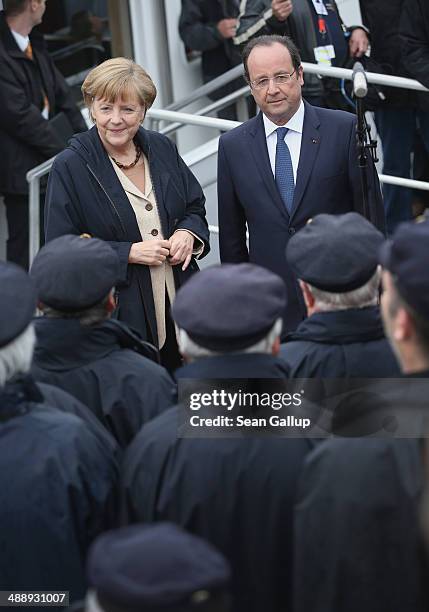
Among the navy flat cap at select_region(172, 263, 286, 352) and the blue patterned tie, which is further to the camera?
the blue patterned tie

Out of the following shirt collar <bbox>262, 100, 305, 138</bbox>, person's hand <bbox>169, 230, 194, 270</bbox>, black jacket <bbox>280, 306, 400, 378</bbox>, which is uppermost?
shirt collar <bbox>262, 100, 305, 138</bbox>

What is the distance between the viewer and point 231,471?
273cm

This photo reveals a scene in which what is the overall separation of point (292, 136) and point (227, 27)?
280 centimetres

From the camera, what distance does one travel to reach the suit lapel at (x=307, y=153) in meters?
4.70

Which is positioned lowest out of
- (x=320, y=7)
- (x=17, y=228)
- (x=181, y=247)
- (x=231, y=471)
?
(x=17, y=228)

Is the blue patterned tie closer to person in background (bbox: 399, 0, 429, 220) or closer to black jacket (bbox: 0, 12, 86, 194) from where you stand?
person in background (bbox: 399, 0, 429, 220)

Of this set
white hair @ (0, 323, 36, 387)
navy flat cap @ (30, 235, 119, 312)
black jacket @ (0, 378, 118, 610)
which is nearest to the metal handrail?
navy flat cap @ (30, 235, 119, 312)

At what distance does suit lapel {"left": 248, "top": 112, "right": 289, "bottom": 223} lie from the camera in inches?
186

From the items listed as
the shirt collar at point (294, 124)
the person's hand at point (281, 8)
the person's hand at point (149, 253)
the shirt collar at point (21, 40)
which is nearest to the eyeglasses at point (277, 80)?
the shirt collar at point (294, 124)

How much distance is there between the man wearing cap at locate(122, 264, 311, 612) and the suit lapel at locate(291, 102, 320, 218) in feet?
5.93

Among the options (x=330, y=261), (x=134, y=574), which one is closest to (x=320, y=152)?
(x=330, y=261)

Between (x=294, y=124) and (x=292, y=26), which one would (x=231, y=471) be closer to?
(x=294, y=124)

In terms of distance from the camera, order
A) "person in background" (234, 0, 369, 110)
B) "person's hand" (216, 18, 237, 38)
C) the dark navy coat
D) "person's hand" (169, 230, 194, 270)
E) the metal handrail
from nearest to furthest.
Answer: the dark navy coat < "person's hand" (169, 230, 194, 270) < the metal handrail < "person in background" (234, 0, 369, 110) < "person's hand" (216, 18, 237, 38)

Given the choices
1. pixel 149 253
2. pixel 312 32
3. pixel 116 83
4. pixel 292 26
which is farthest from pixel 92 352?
pixel 312 32
